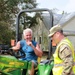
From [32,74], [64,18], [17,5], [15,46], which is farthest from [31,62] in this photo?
[64,18]

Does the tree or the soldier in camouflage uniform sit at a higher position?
the soldier in camouflage uniform

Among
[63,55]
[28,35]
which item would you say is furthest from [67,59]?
[28,35]

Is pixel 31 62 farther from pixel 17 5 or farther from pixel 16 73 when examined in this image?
pixel 17 5

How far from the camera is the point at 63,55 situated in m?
4.16

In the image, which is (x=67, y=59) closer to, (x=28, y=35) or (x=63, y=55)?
(x=63, y=55)

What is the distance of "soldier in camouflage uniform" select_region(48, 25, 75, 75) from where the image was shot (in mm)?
4133

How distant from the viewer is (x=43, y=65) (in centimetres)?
538

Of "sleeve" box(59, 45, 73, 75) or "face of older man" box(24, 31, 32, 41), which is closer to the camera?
"sleeve" box(59, 45, 73, 75)

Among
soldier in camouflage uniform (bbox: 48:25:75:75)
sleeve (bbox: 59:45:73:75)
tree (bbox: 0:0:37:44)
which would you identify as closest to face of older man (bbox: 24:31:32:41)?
soldier in camouflage uniform (bbox: 48:25:75:75)

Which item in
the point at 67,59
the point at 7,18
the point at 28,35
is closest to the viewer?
the point at 67,59

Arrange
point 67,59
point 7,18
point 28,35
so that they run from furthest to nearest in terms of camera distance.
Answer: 1. point 7,18
2. point 28,35
3. point 67,59

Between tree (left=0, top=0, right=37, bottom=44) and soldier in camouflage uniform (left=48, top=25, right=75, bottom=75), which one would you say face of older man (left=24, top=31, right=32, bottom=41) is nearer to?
soldier in camouflage uniform (left=48, top=25, right=75, bottom=75)

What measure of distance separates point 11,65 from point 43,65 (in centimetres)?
53

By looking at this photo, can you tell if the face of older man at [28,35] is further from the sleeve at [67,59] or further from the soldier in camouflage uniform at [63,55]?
the sleeve at [67,59]
